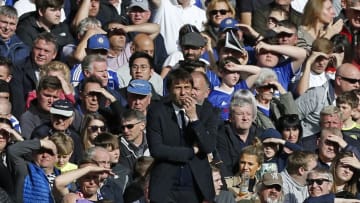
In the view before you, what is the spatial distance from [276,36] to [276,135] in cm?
239

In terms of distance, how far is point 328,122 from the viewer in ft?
49.2

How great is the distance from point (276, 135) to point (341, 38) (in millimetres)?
3154

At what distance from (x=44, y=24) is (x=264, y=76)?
267 cm

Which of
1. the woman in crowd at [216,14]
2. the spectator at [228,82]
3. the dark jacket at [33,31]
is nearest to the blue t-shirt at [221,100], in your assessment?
the spectator at [228,82]

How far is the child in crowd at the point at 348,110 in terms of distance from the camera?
15.3 m

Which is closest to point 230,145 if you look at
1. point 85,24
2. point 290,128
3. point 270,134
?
point 270,134

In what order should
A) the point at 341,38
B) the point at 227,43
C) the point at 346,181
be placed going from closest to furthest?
the point at 346,181
the point at 227,43
the point at 341,38

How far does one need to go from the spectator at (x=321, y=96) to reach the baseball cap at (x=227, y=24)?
1253mm

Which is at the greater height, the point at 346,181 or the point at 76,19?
the point at 76,19

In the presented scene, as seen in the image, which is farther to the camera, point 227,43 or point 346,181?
point 227,43

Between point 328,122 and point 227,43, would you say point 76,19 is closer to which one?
point 227,43

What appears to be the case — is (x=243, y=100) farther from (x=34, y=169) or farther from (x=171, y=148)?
(x=171, y=148)

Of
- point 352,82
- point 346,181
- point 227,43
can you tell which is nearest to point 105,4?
point 227,43

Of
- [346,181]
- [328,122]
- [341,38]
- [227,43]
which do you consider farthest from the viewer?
[341,38]
